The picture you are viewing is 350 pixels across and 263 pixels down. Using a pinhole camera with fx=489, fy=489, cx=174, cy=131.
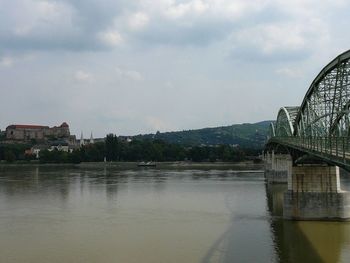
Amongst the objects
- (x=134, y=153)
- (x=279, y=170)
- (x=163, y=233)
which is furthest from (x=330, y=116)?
(x=134, y=153)

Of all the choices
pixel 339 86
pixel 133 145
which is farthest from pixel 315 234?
pixel 133 145

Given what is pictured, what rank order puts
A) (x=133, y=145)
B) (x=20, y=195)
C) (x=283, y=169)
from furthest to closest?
(x=133, y=145) < (x=283, y=169) < (x=20, y=195)

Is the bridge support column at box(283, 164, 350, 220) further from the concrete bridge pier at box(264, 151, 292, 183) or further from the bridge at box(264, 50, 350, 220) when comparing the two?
the concrete bridge pier at box(264, 151, 292, 183)

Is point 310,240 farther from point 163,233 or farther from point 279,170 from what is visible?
point 279,170

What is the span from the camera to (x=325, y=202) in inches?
1140

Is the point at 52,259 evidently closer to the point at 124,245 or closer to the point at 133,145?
the point at 124,245

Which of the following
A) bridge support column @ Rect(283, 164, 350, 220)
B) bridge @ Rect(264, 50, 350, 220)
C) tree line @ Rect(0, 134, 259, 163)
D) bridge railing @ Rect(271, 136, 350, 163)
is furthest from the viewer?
tree line @ Rect(0, 134, 259, 163)

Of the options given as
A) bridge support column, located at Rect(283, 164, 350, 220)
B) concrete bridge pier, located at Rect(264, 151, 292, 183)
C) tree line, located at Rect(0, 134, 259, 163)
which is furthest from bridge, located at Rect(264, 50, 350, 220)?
tree line, located at Rect(0, 134, 259, 163)

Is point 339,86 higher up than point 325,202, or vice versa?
point 339,86

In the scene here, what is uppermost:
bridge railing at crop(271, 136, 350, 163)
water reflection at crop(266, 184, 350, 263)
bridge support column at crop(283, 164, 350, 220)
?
bridge railing at crop(271, 136, 350, 163)

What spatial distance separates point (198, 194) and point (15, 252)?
1095 inches

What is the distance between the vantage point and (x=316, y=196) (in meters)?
29.3

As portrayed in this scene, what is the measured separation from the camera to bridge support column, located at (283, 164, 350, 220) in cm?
2867

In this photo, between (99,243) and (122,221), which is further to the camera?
(122,221)
